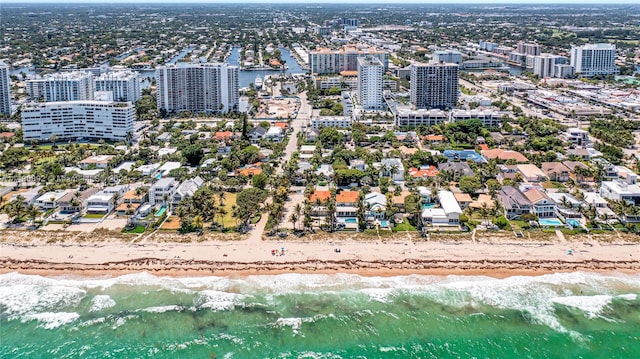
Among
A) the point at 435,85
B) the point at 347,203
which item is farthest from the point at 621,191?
the point at 435,85

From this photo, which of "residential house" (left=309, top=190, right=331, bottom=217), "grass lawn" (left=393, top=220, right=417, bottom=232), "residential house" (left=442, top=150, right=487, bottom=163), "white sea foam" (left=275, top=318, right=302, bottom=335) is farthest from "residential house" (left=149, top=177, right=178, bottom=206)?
"residential house" (left=442, top=150, right=487, bottom=163)

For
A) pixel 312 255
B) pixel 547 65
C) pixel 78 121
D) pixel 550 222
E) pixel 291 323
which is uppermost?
pixel 547 65

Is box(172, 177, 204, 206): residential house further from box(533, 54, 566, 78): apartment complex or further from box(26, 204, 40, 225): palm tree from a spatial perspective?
box(533, 54, 566, 78): apartment complex

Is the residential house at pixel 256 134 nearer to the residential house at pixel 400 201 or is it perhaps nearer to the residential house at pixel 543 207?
the residential house at pixel 400 201

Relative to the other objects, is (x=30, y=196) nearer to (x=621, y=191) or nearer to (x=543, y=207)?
(x=543, y=207)

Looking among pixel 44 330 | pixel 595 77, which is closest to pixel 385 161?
pixel 44 330
